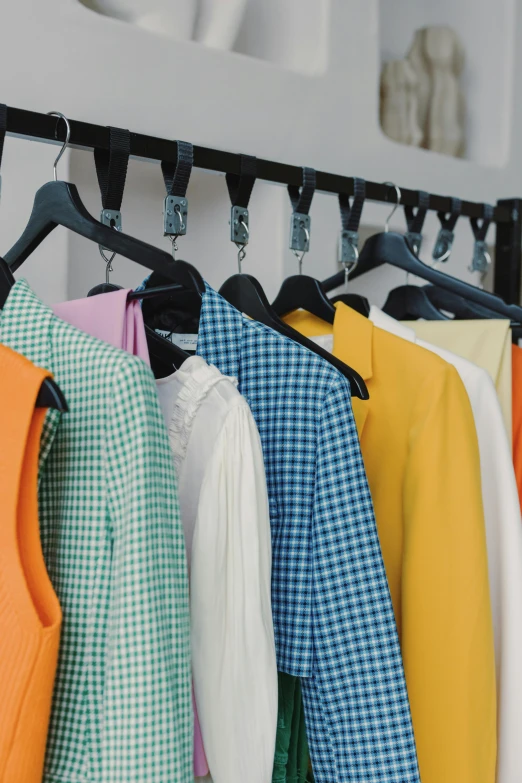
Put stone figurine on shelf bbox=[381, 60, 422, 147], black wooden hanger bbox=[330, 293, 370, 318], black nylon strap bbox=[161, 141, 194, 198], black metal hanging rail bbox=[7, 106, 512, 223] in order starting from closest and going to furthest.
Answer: black metal hanging rail bbox=[7, 106, 512, 223], black nylon strap bbox=[161, 141, 194, 198], black wooden hanger bbox=[330, 293, 370, 318], stone figurine on shelf bbox=[381, 60, 422, 147]

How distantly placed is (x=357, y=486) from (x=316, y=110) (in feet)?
2.91

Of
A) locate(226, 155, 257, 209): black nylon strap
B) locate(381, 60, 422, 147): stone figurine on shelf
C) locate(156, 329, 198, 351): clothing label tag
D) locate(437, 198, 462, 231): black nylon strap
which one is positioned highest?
locate(381, 60, 422, 147): stone figurine on shelf

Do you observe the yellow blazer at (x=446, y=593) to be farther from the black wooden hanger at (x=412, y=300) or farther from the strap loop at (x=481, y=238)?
the strap loop at (x=481, y=238)

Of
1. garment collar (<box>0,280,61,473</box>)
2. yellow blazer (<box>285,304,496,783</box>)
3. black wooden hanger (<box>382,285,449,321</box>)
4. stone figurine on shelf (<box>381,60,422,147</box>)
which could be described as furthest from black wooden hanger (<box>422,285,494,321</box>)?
garment collar (<box>0,280,61,473</box>)

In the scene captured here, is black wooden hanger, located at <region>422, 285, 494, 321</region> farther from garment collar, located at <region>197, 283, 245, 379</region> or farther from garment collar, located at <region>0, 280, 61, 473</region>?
garment collar, located at <region>0, 280, 61, 473</region>

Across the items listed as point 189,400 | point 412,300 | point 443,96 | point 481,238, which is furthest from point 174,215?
point 443,96

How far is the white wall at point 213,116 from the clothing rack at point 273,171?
217 millimetres

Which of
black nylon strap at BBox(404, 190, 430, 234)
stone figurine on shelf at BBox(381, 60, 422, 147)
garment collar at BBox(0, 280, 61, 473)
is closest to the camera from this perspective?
garment collar at BBox(0, 280, 61, 473)

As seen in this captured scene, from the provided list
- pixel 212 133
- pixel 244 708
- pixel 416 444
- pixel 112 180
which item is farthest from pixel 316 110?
pixel 244 708

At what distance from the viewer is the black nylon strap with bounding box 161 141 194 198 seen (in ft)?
3.02

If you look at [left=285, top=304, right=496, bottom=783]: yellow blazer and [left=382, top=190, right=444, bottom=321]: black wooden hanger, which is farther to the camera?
[left=382, top=190, right=444, bottom=321]: black wooden hanger

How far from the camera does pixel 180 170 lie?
3.02 feet

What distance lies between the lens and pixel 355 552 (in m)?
0.75

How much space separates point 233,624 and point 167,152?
0.51m
